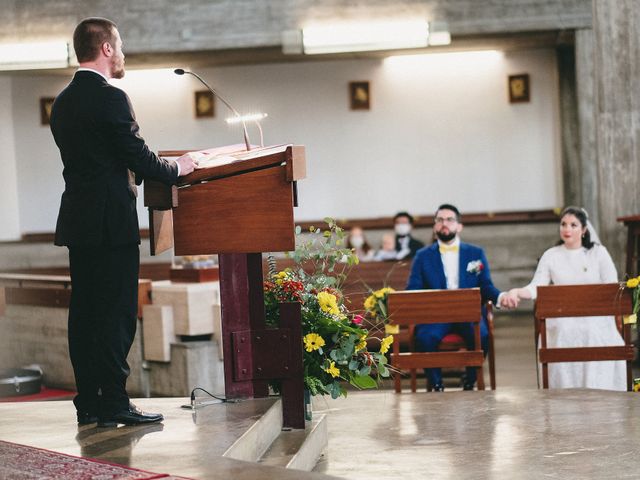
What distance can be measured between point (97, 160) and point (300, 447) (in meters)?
1.25

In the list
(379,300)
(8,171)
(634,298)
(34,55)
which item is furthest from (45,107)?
(634,298)

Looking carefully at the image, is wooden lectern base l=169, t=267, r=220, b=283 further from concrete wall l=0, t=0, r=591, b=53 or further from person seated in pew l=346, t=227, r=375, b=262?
person seated in pew l=346, t=227, r=375, b=262

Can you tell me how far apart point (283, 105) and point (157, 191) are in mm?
8737

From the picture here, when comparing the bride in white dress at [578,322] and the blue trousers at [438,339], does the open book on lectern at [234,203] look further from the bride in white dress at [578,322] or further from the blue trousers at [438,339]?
the blue trousers at [438,339]

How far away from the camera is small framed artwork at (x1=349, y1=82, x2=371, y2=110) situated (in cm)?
1208

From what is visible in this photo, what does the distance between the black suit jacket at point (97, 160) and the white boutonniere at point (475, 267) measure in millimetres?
3430

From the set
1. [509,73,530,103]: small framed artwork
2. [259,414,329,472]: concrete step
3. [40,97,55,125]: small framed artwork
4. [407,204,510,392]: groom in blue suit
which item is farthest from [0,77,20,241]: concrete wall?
[259,414,329,472]: concrete step

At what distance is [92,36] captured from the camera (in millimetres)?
3365

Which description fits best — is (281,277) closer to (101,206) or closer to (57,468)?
(101,206)

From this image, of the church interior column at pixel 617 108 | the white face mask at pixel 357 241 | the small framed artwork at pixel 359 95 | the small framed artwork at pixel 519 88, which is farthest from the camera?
the small framed artwork at pixel 359 95

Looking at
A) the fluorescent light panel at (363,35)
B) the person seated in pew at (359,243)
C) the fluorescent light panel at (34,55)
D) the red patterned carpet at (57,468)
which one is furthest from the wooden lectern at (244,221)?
the person seated in pew at (359,243)

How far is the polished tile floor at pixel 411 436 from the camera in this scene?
319 cm

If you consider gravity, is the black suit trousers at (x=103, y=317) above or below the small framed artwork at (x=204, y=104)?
below

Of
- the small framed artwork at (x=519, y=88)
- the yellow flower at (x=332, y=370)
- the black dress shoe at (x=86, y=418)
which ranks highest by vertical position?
the small framed artwork at (x=519, y=88)
